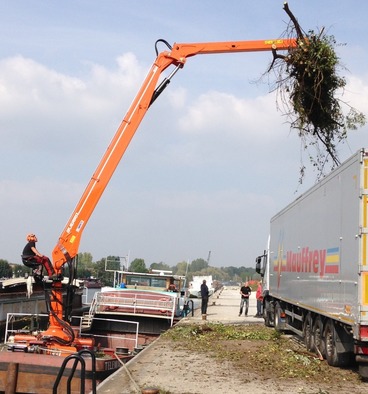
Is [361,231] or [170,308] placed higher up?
[361,231]

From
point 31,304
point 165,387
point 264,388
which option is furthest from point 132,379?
point 31,304

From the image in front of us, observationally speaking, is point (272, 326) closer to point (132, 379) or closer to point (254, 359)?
point (254, 359)

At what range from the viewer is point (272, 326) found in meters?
21.9

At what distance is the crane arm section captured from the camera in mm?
13828

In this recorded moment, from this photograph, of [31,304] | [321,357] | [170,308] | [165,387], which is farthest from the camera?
[31,304]

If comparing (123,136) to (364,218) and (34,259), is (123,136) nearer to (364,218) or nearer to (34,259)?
(34,259)

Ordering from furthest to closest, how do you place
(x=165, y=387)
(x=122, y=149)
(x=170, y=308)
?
(x=170, y=308)
(x=122, y=149)
(x=165, y=387)

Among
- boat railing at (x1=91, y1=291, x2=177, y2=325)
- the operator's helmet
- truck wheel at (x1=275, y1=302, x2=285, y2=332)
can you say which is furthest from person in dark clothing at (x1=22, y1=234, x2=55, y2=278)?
truck wheel at (x1=275, y1=302, x2=285, y2=332)

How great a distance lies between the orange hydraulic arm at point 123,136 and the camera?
13.7 m

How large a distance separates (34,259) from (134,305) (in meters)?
8.09

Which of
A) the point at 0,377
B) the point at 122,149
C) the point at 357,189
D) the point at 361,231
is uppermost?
the point at 122,149

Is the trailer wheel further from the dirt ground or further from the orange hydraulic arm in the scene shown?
the orange hydraulic arm

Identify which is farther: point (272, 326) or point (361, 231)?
point (272, 326)

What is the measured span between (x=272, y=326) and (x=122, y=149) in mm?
10329
